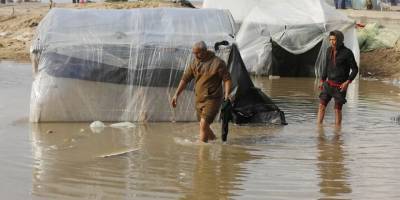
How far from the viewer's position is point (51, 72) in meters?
9.98

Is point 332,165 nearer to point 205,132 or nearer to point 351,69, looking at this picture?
point 205,132

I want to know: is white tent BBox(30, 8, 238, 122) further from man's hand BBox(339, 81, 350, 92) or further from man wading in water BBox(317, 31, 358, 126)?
man's hand BBox(339, 81, 350, 92)

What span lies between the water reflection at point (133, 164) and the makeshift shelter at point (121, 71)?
364 millimetres

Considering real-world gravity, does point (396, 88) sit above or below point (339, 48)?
below

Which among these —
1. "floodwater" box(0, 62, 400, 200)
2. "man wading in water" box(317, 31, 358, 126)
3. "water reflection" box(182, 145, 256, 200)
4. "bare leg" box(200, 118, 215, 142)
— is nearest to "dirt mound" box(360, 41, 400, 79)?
"floodwater" box(0, 62, 400, 200)

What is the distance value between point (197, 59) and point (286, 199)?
2847mm

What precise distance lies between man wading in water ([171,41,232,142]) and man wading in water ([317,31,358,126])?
2.05 meters

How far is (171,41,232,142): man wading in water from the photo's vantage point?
848cm

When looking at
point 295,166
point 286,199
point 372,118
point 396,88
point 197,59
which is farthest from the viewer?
point 396,88

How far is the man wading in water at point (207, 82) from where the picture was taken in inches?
334

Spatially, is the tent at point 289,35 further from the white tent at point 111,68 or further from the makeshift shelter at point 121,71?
the white tent at point 111,68

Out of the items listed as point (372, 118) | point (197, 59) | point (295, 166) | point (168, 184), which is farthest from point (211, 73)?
point (372, 118)

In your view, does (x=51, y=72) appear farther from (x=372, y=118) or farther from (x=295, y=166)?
(x=372, y=118)

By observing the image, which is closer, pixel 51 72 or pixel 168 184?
pixel 168 184
